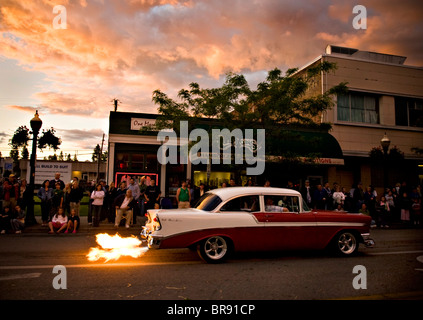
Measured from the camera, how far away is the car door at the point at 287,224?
6.78 meters

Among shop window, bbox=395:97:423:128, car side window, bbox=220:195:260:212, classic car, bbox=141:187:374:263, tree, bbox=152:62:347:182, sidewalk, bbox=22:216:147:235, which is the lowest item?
sidewalk, bbox=22:216:147:235

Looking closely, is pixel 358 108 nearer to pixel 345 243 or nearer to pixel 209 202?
pixel 345 243

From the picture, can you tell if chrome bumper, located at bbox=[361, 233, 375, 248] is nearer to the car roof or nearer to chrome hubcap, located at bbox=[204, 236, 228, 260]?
the car roof

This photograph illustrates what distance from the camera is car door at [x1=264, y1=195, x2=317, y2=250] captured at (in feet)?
22.3

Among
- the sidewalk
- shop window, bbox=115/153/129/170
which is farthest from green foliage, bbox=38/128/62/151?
the sidewalk

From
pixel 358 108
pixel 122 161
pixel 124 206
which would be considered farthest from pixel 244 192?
pixel 358 108

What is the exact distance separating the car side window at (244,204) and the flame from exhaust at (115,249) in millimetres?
2445

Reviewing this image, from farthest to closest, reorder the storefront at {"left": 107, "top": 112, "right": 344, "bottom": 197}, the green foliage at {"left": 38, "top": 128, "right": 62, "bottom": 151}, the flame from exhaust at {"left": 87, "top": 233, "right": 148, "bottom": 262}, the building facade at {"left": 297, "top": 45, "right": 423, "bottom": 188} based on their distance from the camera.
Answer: the green foliage at {"left": 38, "top": 128, "right": 62, "bottom": 151} → the building facade at {"left": 297, "top": 45, "right": 423, "bottom": 188} → the storefront at {"left": 107, "top": 112, "right": 344, "bottom": 197} → the flame from exhaust at {"left": 87, "top": 233, "right": 148, "bottom": 262}

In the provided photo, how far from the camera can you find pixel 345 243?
742 cm

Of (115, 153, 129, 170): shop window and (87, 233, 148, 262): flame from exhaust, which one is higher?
(115, 153, 129, 170): shop window

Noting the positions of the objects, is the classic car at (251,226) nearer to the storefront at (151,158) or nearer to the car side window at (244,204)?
the car side window at (244,204)
